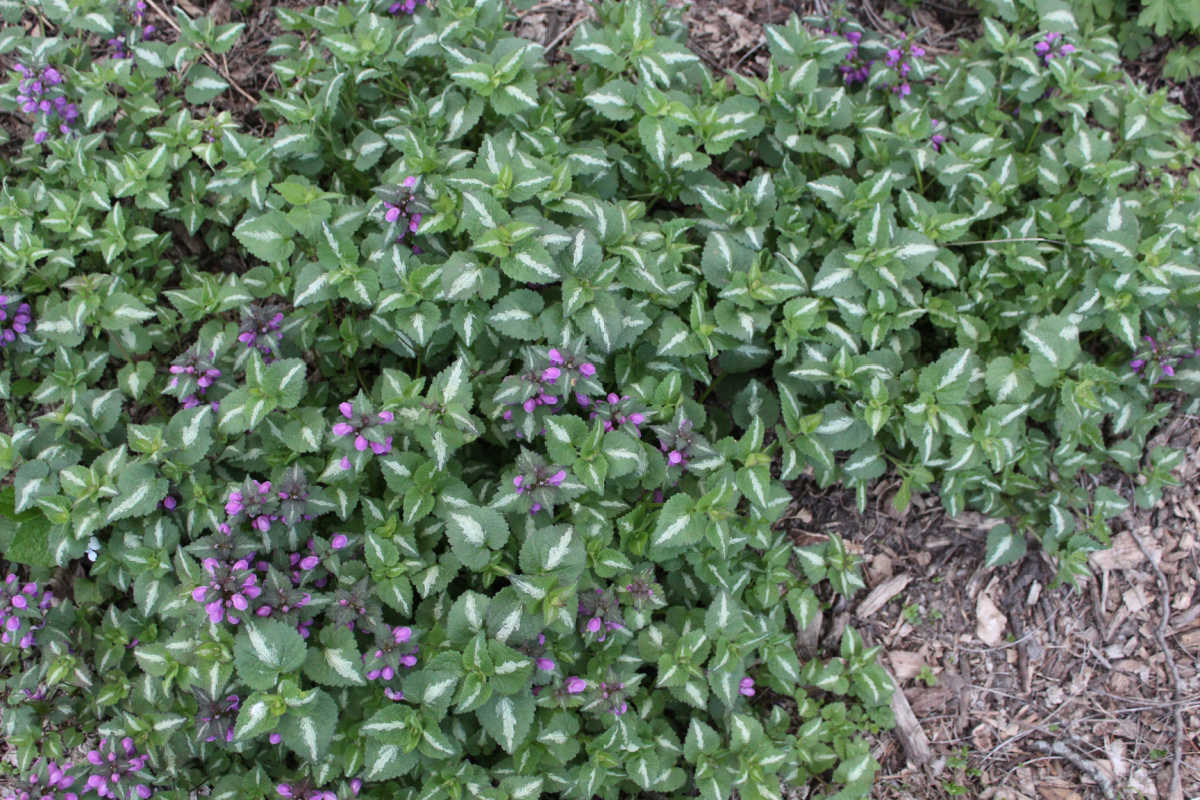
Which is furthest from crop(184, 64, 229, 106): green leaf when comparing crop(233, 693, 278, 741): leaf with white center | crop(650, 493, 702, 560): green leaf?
Answer: crop(650, 493, 702, 560): green leaf

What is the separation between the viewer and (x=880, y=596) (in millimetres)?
4734

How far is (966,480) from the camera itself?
4.44 meters

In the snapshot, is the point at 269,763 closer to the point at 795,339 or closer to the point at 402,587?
the point at 402,587

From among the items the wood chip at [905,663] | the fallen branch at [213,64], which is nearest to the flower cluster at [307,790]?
the wood chip at [905,663]

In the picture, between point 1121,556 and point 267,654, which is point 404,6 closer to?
point 267,654

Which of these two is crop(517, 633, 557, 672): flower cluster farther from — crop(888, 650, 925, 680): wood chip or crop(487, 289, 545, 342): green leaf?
crop(888, 650, 925, 680): wood chip

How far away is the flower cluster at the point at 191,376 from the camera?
4035mm

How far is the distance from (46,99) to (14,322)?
1.28 meters

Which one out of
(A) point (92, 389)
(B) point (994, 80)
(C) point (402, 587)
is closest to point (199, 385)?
(A) point (92, 389)

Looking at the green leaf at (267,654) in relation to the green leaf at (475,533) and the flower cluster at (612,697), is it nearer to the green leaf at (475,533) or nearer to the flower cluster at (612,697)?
the green leaf at (475,533)

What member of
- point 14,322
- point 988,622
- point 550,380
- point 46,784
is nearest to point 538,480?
point 550,380

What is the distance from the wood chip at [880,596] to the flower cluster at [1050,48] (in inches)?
126

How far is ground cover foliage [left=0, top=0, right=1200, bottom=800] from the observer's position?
12.2ft

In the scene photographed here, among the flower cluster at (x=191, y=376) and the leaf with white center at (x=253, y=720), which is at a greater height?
the flower cluster at (x=191, y=376)
